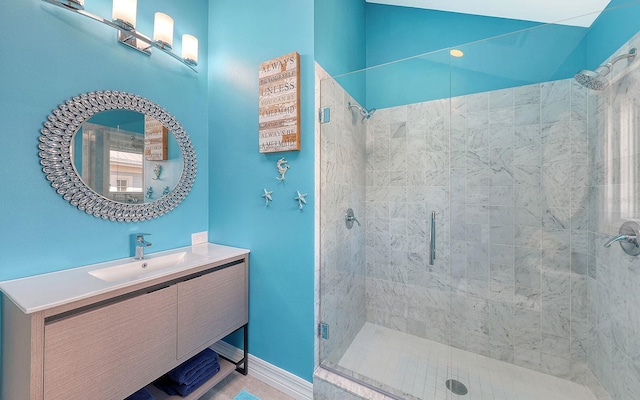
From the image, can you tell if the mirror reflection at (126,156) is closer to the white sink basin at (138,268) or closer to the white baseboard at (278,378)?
the white sink basin at (138,268)

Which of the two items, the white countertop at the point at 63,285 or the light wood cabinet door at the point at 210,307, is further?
the light wood cabinet door at the point at 210,307

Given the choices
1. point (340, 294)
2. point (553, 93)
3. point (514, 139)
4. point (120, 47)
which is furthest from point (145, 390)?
point (553, 93)

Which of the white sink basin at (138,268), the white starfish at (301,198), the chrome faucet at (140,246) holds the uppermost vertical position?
the white starfish at (301,198)

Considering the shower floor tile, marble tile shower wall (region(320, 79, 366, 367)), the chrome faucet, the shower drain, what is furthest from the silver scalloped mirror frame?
the shower drain

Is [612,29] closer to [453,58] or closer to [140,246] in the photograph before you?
[453,58]

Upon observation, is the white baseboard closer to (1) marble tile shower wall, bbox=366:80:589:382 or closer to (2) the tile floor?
(2) the tile floor

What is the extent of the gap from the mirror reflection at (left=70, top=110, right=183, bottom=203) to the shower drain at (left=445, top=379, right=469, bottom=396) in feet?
7.34

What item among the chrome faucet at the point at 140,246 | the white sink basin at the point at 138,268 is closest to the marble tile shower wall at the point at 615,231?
the white sink basin at the point at 138,268

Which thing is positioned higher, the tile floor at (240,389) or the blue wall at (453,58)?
the blue wall at (453,58)

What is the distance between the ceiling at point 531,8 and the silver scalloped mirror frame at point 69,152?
7.72ft

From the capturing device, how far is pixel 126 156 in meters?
1.44

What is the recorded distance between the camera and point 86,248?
129cm

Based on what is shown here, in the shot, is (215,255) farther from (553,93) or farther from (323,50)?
(553,93)

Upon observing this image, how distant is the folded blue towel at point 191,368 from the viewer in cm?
134
